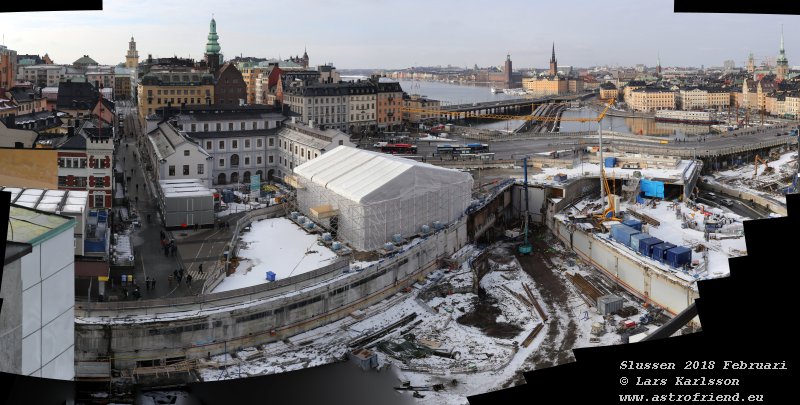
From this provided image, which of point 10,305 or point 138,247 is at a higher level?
point 10,305

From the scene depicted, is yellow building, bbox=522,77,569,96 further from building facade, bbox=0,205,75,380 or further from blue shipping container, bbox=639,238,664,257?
building facade, bbox=0,205,75,380

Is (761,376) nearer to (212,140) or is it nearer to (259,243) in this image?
(259,243)

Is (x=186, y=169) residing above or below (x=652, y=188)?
above

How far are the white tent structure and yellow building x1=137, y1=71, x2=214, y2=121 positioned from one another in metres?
14.8

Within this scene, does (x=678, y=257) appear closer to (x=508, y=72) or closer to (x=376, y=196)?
(x=376, y=196)

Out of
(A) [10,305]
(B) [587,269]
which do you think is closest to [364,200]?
(B) [587,269]

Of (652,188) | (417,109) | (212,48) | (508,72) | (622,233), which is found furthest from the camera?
(508,72)

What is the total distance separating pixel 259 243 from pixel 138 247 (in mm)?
1983

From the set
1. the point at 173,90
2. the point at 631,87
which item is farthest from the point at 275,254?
the point at 631,87

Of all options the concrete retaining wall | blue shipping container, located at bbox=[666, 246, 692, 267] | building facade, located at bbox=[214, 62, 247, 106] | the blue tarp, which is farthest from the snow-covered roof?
building facade, located at bbox=[214, 62, 247, 106]

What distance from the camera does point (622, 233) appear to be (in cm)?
1395

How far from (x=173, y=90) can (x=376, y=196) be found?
59.9 feet

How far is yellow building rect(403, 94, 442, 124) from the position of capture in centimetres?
3612

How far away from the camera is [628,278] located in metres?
13.0
